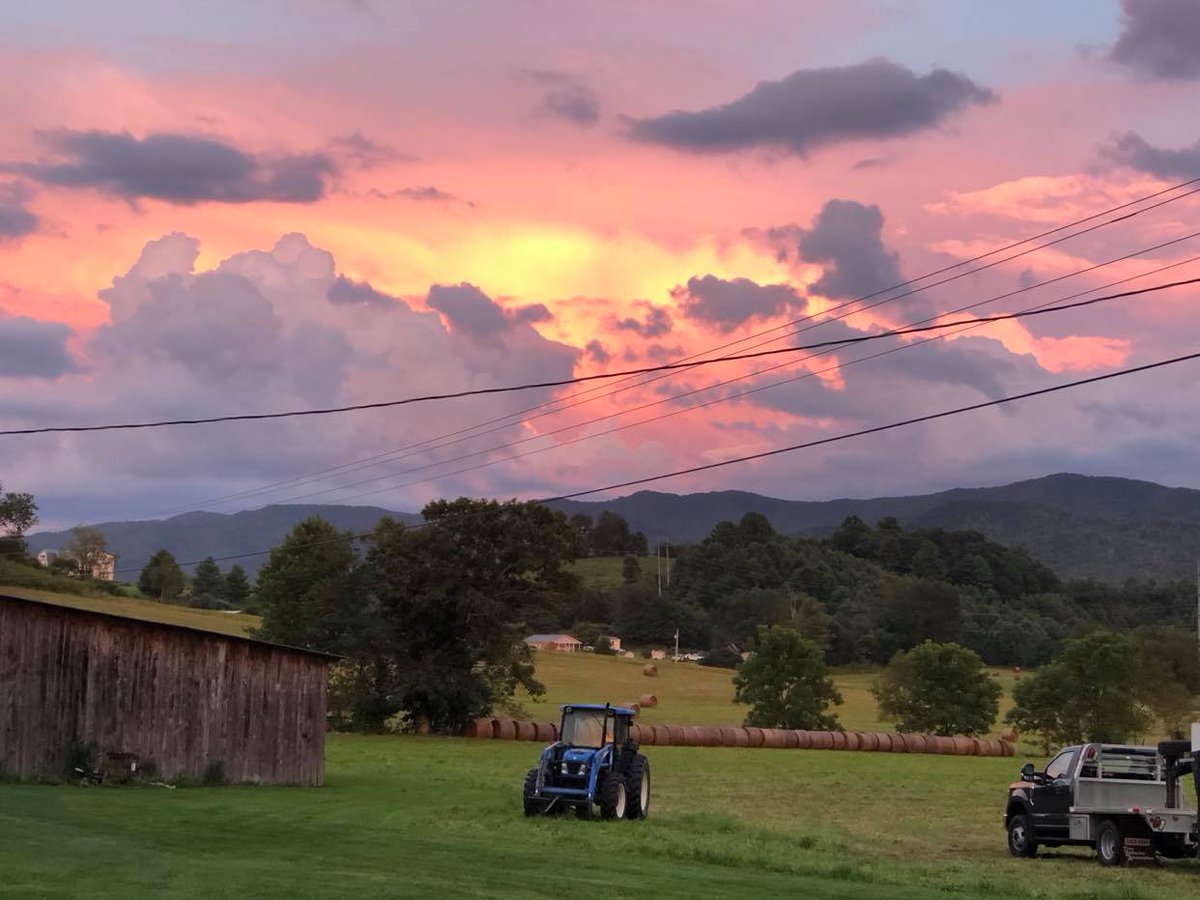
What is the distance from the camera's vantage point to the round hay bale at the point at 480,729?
69375mm

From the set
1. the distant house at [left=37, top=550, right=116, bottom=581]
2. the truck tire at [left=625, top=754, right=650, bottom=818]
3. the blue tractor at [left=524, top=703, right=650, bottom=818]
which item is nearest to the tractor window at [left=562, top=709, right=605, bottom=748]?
the blue tractor at [left=524, top=703, right=650, bottom=818]

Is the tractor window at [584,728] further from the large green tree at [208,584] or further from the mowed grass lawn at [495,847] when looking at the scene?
the large green tree at [208,584]

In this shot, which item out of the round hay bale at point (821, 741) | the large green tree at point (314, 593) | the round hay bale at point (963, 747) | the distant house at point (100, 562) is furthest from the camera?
the distant house at point (100, 562)

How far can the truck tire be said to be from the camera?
29.6 metres

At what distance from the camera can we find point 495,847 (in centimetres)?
2289

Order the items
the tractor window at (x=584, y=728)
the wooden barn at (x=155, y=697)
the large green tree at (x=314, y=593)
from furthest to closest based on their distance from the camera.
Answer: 1. the large green tree at (x=314, y=593)
2. the wooden barn at (x=155, y=697)
3. the tractor window at (x=584, y=728)

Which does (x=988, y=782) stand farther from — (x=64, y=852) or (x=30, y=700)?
(x=64, y=852)

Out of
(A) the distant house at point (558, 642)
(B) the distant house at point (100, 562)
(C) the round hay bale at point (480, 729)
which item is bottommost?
(C) the round hay bale at point (480, 729)

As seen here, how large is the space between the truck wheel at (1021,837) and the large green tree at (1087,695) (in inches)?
2398

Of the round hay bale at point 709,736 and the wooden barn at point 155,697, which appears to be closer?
the wooden barn at point 155,697

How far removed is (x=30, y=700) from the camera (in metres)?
33.3

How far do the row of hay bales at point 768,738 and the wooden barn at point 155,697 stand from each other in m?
31.4

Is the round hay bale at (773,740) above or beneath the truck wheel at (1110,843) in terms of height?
beneath

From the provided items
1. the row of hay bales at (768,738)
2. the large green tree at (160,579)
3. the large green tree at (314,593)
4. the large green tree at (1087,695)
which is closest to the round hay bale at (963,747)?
the row of hay bales at (768,738)
